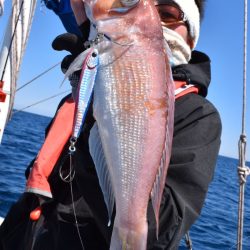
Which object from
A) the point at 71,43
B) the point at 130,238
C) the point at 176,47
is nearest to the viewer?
the point at 130,238

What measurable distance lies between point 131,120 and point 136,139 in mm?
73

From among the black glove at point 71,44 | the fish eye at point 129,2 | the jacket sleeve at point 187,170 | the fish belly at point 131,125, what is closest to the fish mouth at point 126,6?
the fish eye at point 129,2

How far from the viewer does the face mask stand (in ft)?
6.33

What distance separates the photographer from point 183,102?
1838 millimetres

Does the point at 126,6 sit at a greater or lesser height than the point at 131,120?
greater

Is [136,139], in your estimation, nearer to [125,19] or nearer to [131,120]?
Result: [131,120]

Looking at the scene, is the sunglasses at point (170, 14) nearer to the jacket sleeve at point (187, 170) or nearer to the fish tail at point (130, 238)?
the jacket sleeve at point (187, 170)

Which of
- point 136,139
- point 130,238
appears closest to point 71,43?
point 136,139

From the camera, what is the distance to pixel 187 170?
1586 mm

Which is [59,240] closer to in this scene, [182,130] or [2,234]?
[2,234]

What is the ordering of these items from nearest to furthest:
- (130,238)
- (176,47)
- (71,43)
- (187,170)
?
(130,238) → (187,170) → (71,43) → (176,47)

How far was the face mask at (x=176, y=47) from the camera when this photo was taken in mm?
1929

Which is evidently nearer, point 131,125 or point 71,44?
point 131,125

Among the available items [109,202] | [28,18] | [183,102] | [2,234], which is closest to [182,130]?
[183,102]
